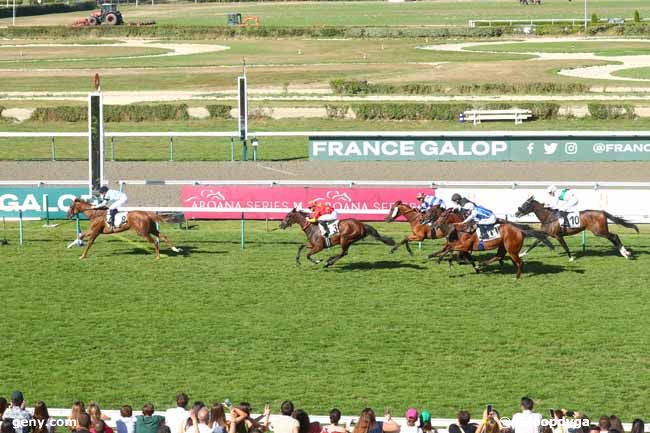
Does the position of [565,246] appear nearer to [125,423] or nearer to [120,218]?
[120,218]

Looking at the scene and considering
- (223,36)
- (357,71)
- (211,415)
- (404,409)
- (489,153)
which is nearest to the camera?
(211,415)

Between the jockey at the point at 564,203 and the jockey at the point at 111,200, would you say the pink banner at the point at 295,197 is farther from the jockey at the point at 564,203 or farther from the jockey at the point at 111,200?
the jockey at the point at 564,203

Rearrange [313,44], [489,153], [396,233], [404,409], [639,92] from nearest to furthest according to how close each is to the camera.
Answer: [404,409]
[396,233]
[489,153]
[639,92]
[313,44]

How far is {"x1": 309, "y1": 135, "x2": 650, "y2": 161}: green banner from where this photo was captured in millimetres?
31047

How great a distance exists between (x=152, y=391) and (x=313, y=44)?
62500mm

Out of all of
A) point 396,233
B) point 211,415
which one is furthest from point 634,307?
point 211,415

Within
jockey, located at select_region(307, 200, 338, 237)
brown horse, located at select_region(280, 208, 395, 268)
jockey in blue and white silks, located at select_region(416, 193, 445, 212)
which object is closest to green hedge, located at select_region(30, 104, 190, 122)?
jockey in blue and white silks, located at select_region(416, 193, 445, 212)

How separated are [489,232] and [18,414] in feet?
31.5

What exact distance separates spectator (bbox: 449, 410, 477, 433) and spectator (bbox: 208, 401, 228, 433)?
199cm

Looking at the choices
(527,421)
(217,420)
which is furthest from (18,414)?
(527,421)

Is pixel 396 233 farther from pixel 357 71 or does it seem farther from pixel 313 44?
pixel 313 44

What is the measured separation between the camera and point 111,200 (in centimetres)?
2112

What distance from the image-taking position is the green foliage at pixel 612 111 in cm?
3819

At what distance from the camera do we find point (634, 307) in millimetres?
17188
